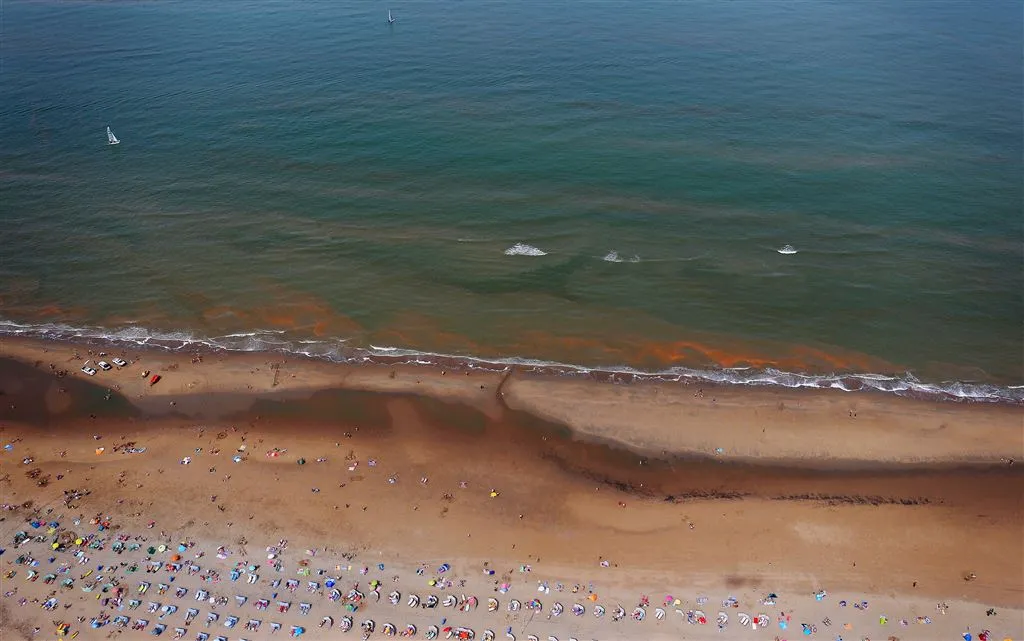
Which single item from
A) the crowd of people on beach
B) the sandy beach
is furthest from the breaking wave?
the crowd of people on beach

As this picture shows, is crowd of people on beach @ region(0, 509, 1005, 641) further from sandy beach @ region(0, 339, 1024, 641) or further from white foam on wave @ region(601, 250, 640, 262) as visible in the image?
white foam on wave @ region(601, 250, 640, 262)

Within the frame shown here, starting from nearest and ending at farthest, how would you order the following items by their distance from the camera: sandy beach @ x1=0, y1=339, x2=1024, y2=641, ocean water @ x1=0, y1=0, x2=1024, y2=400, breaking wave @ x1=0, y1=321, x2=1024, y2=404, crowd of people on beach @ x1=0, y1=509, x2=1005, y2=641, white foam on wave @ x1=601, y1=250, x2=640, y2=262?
crowd of people on beach @ x1=0, y1=509, x2=1005, y2=641 < sandy beach @ x1=0, y1=339, x2=1024, y2=641 < breaking wave @ x1=0, y1=321, x2=1024, y2=404 < ocean water @ x1=0, y1=0, x2=1024, y2=400 < white foam on wave @ x1=601, y1=250, x2=640, y2=262

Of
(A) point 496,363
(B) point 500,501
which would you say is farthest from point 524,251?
(B) point 500,501

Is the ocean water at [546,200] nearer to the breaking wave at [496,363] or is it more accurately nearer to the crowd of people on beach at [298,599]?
the breaking wave at [496,363]

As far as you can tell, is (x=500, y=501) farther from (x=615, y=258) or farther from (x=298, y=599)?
(x=615, y=258)

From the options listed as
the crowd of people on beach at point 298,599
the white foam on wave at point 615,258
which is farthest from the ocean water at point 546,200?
the crowd of people on beach at point 298,599

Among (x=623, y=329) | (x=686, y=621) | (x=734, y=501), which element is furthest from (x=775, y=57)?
(x=686, y=621)
